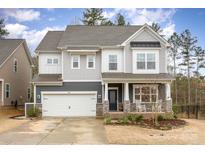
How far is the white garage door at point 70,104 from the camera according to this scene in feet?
83.4

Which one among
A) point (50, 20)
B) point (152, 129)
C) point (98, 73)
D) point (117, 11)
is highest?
point (117, 11)

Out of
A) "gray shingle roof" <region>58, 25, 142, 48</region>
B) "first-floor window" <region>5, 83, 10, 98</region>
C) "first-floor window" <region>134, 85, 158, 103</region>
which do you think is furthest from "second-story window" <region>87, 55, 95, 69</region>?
"first-floor window" <region>5, 83, 10, 98</region>

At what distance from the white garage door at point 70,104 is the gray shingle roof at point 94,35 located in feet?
11.6

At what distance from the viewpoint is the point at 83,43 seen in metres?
25.8

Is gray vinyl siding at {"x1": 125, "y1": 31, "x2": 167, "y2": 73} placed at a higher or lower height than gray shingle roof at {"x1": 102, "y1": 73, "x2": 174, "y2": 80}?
higher

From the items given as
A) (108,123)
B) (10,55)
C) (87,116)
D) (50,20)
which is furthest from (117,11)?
(108,123)

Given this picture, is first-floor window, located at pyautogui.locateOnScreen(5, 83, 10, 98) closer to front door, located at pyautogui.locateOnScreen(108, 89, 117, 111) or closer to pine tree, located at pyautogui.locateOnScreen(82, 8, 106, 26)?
front door, located at pyautogui.locateOnScreen(108, 89, 117, 111)

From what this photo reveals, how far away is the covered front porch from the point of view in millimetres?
24016

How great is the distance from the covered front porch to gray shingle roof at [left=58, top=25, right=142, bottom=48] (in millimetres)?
3118

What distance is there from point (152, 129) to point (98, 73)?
7.99 meters

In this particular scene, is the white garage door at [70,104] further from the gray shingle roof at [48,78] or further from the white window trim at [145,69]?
the white window trim at [145,69]

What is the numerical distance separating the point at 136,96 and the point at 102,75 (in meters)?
2.93

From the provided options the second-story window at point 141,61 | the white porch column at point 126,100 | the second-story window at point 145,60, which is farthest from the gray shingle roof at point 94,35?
the white porch column at point 126,100

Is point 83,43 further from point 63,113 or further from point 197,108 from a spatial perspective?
point 197,108
